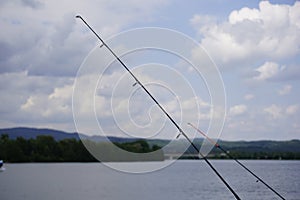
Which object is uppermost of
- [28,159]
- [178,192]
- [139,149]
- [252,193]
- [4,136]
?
[4,136]

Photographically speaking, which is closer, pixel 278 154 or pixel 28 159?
pixel 28 159

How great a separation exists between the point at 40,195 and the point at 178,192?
12.5 metres

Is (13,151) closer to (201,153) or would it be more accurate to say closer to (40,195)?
(40,195)

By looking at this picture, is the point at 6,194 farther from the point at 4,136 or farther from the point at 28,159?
the point at 4,136

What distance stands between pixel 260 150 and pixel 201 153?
12106cm

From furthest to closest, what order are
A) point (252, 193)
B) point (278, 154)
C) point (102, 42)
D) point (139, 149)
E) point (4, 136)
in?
point (278, 154), point (4, 136), point (139, 149), point (252, 193), point (102, 42)

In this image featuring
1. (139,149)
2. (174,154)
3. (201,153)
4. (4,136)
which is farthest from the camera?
(4,136)

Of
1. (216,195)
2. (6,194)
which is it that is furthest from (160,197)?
(6,194)

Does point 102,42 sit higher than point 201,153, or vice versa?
point 102,42

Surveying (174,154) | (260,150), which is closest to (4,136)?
(260,150)

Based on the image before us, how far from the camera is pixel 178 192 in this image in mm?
48750

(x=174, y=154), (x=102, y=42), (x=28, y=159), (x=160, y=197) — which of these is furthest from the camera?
(x=28, y=159)

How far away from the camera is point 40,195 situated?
1742 inches

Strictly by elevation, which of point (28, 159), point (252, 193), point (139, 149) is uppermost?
point (28, 159)
